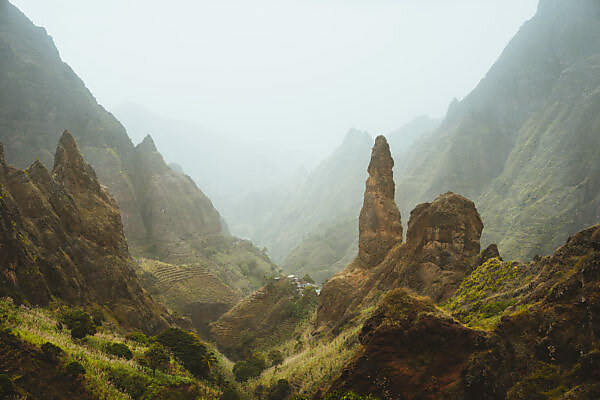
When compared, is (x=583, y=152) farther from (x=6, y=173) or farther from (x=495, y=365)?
(x=6, y=173)

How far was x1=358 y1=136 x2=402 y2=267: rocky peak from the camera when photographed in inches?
1558

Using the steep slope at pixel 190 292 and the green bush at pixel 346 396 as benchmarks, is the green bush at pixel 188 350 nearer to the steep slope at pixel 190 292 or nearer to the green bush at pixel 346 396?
the green bush at pixel 346 396

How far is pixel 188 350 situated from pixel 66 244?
14.3 metres

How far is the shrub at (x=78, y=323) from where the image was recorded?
19.7m

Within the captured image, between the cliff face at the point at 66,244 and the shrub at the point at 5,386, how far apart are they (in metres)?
10.1

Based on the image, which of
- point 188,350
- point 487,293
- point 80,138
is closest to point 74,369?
point 188,350

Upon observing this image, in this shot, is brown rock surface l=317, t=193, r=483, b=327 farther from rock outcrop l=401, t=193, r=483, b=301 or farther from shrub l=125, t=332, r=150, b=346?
shrub l=125, t=332, r=150, b=346

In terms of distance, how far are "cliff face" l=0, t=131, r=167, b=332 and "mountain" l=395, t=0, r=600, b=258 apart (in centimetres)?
7264

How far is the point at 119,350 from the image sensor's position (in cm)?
2014

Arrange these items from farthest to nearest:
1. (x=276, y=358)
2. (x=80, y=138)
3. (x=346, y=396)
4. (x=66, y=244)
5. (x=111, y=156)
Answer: (x=111, y=156), (x=80, y=138), (x=276, y=358), (x=66, y=244), (x=346, y=396)

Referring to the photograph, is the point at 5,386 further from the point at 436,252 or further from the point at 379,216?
the point at 379,216

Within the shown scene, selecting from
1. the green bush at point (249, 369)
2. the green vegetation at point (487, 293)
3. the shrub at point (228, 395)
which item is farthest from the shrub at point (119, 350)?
the green vegetation at point (487, 293)

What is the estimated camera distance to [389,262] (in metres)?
34.5

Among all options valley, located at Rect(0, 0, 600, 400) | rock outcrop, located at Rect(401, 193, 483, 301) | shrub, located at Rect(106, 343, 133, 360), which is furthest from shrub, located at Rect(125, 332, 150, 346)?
rock outcrop, located at Rect(401, 193, 483, 301)
